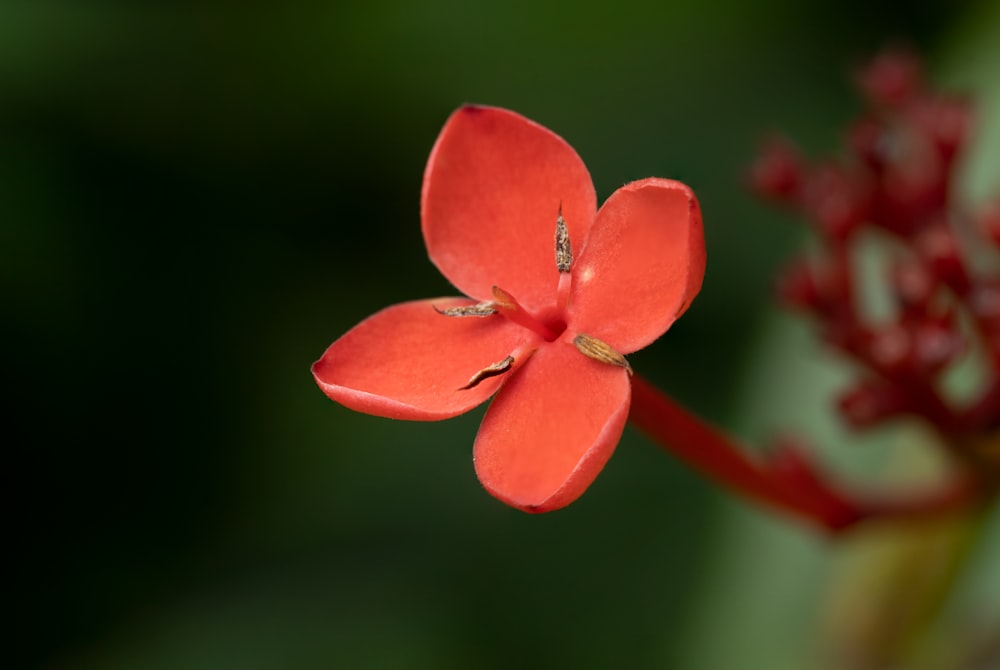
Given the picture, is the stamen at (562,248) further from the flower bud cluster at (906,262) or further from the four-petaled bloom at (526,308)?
the flower bud cluster at (906,262)

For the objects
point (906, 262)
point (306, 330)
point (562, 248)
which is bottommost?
point (306, 330)

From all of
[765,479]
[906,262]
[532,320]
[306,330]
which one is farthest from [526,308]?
[306,330]

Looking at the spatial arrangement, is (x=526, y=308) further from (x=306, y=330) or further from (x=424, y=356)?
(x=306, y=330)

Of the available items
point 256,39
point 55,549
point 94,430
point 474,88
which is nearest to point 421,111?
point 474,88

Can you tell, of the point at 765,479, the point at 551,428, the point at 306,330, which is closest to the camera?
the point at 551,428

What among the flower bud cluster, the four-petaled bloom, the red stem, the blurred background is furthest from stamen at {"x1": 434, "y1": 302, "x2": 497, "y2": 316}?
the blurred background

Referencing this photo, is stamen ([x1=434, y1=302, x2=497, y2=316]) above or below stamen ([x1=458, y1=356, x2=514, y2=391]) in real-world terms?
above

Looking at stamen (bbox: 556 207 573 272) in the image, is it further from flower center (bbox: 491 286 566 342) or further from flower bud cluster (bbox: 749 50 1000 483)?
flower bud cluster (bbox: 749 50 1000 483)
